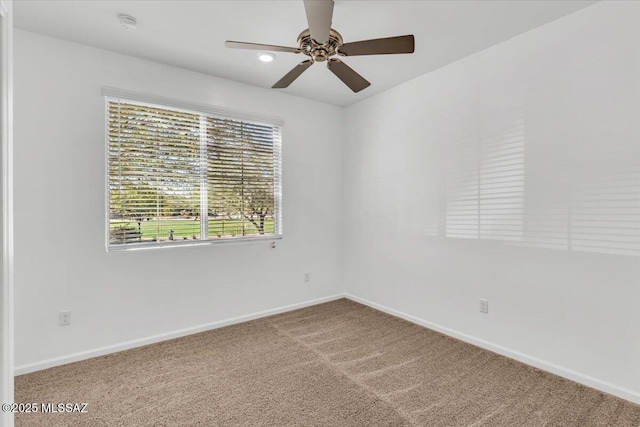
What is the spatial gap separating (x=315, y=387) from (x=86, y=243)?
2158mm

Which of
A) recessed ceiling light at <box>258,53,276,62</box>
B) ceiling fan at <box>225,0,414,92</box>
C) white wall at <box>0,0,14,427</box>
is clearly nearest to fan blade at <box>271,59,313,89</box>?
ceiling fan at <box>225,0,414,92</box>

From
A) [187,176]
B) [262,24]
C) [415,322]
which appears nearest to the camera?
[262,24]

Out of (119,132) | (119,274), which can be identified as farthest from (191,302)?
(119,132)

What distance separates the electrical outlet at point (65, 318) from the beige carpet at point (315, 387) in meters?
0.34

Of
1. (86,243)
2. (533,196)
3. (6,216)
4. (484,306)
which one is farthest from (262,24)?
(484,306)

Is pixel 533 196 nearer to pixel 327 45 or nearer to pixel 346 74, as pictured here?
pixel 346 74

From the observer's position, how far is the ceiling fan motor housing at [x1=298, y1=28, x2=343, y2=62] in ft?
6.33

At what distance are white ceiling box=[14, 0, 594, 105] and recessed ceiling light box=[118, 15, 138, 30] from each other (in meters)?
0.04

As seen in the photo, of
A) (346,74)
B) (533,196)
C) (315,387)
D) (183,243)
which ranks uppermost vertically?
(346,74)

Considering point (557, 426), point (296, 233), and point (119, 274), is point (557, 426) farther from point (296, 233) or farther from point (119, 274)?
point (119, 274)

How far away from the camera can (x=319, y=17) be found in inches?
63.6

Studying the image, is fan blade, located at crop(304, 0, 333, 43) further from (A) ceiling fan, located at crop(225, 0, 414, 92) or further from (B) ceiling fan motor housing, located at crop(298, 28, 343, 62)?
(B) ceiling fan motor housing, located at crop(298, 28, 343, 62)

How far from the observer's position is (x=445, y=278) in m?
3.07

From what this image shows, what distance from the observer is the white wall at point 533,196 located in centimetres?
204
